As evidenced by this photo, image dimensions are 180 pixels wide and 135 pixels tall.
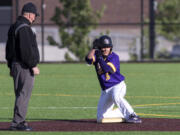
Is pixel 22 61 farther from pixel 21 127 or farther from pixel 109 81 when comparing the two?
pixel 109 81

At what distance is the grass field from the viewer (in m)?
11.7

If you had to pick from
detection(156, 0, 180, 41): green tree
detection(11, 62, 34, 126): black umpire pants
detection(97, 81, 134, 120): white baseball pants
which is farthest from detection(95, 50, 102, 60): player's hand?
detection(156, 0, 180, 41): green tree

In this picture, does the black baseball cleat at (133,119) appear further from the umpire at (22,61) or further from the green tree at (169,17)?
the green tree at (169,17)

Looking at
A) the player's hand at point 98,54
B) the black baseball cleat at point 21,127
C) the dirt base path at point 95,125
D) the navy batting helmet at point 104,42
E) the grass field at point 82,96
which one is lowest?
the grass field at point 82,96

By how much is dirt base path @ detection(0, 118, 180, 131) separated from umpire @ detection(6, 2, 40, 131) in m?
0.43

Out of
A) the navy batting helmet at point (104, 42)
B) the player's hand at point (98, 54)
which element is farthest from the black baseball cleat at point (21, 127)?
the navy batting helmet at point (104, 42)

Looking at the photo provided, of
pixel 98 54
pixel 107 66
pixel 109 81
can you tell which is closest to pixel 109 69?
pixel 107 66

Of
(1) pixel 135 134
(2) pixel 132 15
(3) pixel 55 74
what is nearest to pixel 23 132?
(1) pixel 135 134

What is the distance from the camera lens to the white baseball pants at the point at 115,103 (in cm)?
1034

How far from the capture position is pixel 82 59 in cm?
3438

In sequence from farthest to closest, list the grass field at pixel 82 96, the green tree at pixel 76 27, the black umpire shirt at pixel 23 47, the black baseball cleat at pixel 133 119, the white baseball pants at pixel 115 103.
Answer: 1. the green tree at pixel 76 27
2. the grass field at pixel 82 96
3. the white baseball pants at pixel 115 103
4. the black baseball cleat at pixel 133 119
5. the black umpire shirt at pixel 23 47

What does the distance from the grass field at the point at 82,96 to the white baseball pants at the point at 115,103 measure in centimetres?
79

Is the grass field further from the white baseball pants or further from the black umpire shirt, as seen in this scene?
the black umpire shirt

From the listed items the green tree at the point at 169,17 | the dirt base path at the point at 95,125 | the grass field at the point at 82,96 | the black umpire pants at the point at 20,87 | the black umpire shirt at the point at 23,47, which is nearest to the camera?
the black umpire shirt at the point at 23,47
